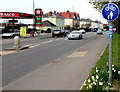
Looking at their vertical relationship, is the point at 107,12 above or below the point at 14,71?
above

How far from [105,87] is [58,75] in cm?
299

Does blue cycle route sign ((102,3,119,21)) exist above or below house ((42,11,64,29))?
below

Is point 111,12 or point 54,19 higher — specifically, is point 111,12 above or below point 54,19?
below

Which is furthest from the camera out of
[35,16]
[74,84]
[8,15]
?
[35,16]

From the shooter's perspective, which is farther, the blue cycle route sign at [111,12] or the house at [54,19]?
the house at [54,19]

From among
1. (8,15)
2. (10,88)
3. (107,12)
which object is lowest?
(10,88)

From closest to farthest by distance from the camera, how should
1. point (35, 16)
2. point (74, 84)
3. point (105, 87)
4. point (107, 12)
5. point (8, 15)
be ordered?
point (105, 87)
point (107, 12)
point (74, 84)
point (8, 15)
point (35, 16)

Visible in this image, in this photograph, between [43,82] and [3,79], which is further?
[3,79]

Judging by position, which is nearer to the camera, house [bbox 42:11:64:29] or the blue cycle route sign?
the blue cycle route sign

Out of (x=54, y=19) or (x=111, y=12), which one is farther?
(x=54, y=19)

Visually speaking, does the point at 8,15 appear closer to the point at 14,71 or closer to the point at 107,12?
the point at 14,71

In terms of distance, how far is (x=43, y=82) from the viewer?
26.8ft

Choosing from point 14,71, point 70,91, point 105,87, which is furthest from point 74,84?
point 14,71

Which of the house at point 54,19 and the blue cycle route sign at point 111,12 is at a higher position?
the house at point 54,19
